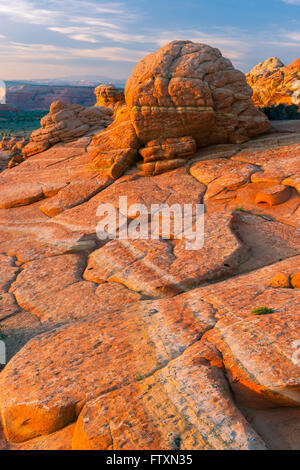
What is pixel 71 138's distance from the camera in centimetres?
2734

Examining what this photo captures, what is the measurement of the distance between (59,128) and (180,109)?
12650mm

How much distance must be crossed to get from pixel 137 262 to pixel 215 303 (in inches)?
165

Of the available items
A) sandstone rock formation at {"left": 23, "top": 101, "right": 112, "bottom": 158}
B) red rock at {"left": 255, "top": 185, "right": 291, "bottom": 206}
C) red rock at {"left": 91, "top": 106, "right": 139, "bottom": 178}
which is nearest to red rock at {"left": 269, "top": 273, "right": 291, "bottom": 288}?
red rock at {"left": 255, "top": 185, "right": 291, "bottom": 206}

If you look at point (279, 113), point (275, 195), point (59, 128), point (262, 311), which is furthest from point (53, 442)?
point (279, 113)

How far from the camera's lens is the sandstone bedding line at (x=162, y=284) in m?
6.25

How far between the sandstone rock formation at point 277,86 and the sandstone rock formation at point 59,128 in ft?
83.1

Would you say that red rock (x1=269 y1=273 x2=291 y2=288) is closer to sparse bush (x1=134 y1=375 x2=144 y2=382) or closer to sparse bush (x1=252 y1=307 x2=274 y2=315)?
sparse bush (x1=252 y1=307 x2=274 y2=315)

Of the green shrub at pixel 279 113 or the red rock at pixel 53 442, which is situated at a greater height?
the green shrub at pixel 279 113

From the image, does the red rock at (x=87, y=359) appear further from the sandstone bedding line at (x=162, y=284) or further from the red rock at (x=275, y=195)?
the red rock at (x=275, y=195)

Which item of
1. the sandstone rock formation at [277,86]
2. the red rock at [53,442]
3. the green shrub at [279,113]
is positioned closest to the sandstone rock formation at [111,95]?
the green shrub at [279,113]

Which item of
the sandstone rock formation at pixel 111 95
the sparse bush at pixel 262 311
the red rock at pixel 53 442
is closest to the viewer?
the red rock at pixel 53 442

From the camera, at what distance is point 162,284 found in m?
11.2

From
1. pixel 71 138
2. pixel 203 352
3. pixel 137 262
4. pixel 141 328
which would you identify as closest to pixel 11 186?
pixel 71 138

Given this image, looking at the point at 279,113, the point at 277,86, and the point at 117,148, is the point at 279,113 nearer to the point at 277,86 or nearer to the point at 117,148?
the point at 117,148
